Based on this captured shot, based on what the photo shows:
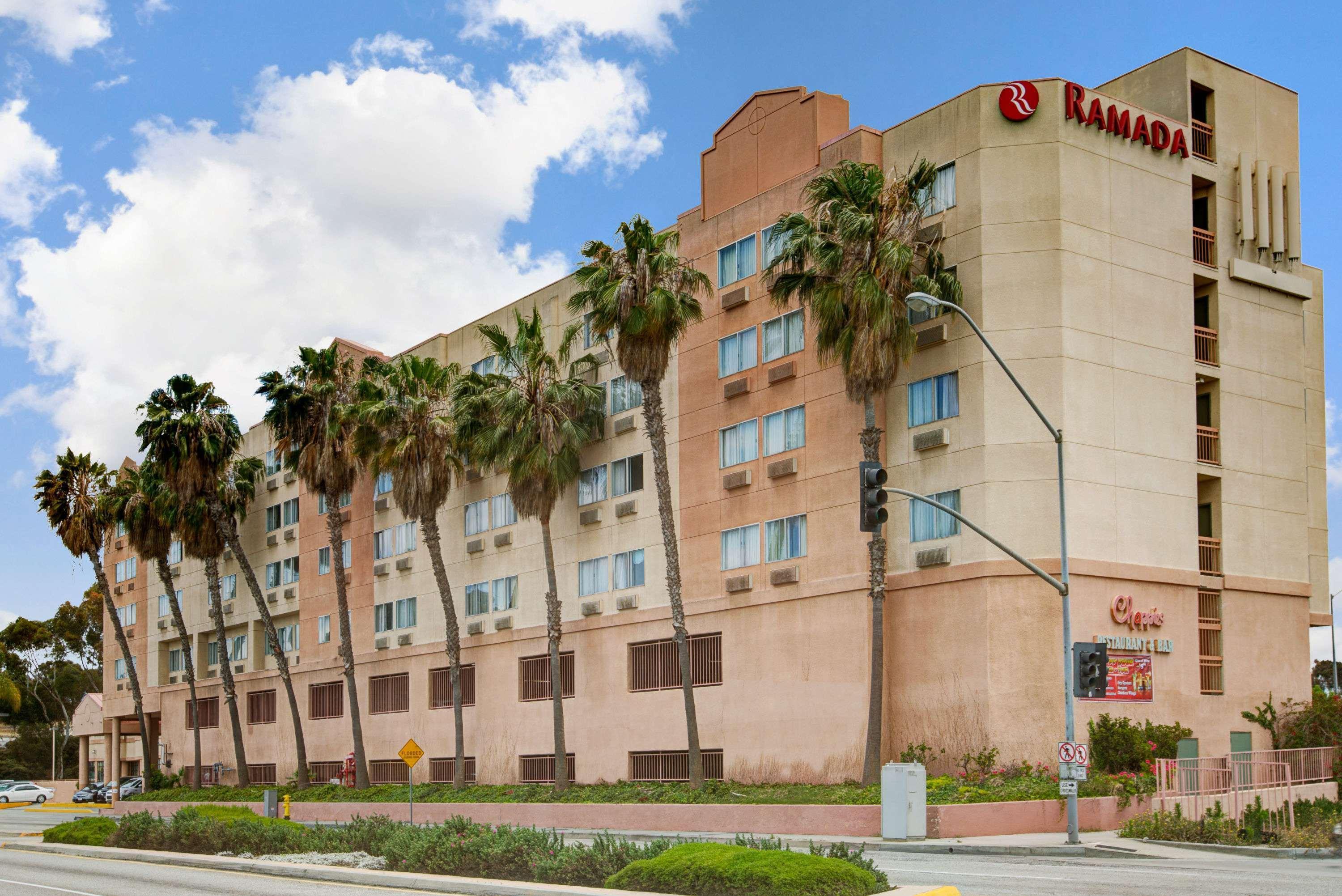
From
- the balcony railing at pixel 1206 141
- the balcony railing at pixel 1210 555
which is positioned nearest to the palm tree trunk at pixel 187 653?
the balcony railing at pixel 1210 555

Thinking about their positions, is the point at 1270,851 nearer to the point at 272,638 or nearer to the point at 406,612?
the point at 406,612

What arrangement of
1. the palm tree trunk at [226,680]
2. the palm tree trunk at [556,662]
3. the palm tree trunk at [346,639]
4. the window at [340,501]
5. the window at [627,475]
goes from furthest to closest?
the palm tree trunk at [226,680], the window at [340,501], the palm tree trunk at [346,639], the window at [627,475], the palm tree trunk at [556,662]

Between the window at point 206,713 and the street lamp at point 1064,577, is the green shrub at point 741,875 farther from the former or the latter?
the window at point 206,713

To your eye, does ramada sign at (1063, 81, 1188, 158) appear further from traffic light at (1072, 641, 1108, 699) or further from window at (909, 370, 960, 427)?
traffic light at (1072, 641, 1108, 699)

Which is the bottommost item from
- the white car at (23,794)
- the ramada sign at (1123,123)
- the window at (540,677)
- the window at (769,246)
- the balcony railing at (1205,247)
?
the white car at (23,794)

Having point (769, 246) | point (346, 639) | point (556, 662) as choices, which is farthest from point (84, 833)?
point (769, 246)

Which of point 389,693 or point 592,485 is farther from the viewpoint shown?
point 389,693

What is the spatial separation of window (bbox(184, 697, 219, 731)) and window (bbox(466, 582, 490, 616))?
25.3 metres

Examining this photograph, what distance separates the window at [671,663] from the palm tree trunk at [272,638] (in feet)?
67.0

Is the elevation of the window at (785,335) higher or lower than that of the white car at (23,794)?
higher

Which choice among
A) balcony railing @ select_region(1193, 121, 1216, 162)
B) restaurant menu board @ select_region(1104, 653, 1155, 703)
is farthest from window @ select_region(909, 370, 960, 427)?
balcony railing @ select_region(1193, 121, 1216, 162)

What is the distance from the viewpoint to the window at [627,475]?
46.7 meters

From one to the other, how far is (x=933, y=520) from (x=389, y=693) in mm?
30031

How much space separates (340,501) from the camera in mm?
62906
